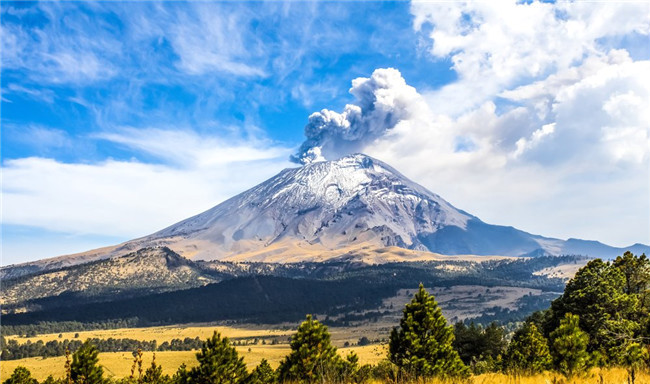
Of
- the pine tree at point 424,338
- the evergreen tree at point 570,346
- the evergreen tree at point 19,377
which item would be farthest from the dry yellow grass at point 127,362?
the evergreen tree at point 570,346

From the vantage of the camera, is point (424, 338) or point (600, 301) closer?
point (424, 338)

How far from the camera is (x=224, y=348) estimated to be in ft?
151

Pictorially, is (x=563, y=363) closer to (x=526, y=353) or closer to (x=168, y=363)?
(x=526, y=353)

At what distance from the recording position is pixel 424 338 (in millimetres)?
35750

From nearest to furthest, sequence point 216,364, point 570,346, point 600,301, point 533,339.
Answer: point 570,346 < point 600,301 < point 533,339 < point 216,364

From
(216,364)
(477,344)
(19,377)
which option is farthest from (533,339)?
(19,377)

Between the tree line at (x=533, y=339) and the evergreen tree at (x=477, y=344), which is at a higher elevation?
the tree line at (x=533, y=339)

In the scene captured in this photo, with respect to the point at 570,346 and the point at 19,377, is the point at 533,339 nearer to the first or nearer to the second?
the point at 570,346

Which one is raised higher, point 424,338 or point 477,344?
point 424,338

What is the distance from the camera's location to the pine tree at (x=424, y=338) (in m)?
35.1

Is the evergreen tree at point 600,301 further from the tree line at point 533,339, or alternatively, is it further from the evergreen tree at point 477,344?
the evergreen tree at point 477,344

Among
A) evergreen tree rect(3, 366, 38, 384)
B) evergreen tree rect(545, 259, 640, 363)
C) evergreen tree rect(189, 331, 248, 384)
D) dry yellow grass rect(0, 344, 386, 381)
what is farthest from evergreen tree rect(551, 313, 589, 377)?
dry yellow grass rect(0, 344, 386, 381)

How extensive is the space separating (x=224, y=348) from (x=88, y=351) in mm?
14496

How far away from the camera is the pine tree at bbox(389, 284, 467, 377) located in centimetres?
3509
